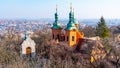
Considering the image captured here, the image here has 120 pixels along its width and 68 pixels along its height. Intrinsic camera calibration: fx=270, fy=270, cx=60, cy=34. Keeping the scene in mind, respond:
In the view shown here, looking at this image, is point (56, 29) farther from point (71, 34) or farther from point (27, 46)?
point (27, 46)

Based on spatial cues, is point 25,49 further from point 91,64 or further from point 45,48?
point 91,64

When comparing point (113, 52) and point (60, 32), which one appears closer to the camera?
point (113, 52)

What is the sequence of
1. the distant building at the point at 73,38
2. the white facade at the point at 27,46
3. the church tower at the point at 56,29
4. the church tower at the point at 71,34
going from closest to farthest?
the distant building at the point at 73,38 → the church tower at the point at 71,34 → the white facade at the point at 27,46 → the church tower at the point at 56,29

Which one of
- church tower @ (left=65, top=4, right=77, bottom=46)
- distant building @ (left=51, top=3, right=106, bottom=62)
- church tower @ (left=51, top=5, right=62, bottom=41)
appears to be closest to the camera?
distant building @ (left=51, top=3, right=106, bottom=62)

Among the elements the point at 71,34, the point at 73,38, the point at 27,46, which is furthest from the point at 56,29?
the point at 27,46

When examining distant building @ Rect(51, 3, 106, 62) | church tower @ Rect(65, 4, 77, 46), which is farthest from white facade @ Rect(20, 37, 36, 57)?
church tower @ Rect(65, 4, 77, 46)

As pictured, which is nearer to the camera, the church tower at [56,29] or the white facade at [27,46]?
the white facade at [27,46]

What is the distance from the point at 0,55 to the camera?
17.7m

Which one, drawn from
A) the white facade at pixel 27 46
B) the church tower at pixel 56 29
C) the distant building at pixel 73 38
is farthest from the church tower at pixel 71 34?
the white facade at pixel 27 46

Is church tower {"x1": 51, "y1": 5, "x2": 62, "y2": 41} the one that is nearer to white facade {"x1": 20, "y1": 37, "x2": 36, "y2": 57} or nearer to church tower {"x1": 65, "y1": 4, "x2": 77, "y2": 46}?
church tower {"x1": 65, "y1": 4, "x2": 77, "y2": 46}

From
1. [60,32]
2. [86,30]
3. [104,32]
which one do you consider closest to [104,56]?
[60,32]

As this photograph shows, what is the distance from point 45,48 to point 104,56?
283 inches

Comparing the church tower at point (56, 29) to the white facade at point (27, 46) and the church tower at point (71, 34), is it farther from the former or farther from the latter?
the white facade at point (27, 46)

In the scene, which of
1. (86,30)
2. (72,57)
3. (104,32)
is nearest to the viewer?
(72,57)
